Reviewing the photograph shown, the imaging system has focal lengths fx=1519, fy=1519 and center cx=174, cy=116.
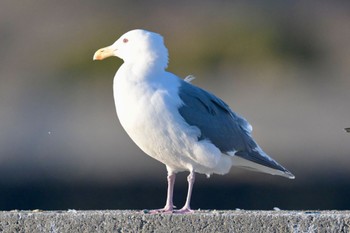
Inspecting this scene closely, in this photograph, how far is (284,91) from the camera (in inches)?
696

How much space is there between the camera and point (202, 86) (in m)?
16.7

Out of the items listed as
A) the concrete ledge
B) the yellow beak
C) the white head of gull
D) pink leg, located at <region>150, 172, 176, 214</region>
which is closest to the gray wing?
the white head of gull

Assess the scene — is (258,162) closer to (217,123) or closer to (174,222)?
(217,123)

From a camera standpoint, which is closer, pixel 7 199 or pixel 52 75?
pixel 7 199

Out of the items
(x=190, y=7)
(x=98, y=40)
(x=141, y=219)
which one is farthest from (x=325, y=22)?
(x=141, y=219)

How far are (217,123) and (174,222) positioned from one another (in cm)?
135

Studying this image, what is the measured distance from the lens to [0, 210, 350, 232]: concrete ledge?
23.3 ft

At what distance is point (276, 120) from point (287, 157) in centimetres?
127

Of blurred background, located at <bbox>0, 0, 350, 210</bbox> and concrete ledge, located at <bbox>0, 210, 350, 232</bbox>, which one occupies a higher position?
blurred background, located at <bbox>0, 0, 350, 210</bbox>

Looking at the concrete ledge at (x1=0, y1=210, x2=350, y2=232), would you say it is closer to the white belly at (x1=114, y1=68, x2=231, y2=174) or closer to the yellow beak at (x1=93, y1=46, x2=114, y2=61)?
the white belly at (x1=114, y1=68, x2=231, y2=174)

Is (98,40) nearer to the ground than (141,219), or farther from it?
farther from it

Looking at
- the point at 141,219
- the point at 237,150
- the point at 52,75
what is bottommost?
the point at 141,219

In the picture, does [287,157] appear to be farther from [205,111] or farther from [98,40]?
[205,111]

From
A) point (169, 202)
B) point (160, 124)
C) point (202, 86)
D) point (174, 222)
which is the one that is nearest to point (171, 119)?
point (160, 124)
